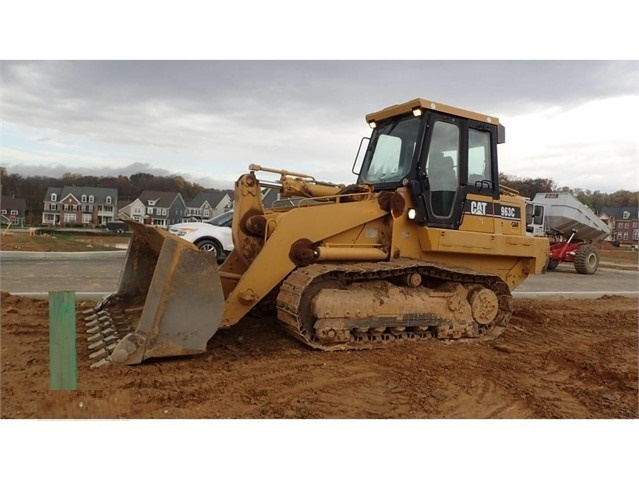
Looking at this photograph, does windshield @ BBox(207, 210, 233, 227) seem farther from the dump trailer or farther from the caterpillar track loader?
the dump trailer

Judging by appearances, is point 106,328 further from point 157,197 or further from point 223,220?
point 157,197

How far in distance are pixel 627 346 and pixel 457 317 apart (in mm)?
2726

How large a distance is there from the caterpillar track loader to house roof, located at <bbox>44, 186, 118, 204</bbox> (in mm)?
19477

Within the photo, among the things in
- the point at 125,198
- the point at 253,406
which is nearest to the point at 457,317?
the point at 253,406

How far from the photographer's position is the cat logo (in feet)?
22.0

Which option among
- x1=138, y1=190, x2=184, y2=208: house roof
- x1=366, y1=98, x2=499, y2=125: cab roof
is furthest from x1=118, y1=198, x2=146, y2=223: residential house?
x1=366, y1=98, x2=499, y2=125: cab roof

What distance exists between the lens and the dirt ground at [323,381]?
3.96m

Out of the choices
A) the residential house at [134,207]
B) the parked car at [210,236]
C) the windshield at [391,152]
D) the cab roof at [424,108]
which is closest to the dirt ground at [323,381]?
the windshield at [391,152]

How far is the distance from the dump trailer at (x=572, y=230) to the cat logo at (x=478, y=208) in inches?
476

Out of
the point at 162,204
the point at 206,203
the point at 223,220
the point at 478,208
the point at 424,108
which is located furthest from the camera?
the point at 206,203

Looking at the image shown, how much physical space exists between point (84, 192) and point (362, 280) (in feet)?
87.7

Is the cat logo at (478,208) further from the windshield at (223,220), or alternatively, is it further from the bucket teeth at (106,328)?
the windshield at (223,220)

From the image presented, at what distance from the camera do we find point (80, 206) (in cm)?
3038

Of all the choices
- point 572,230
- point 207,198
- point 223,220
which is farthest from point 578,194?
point 207,198
